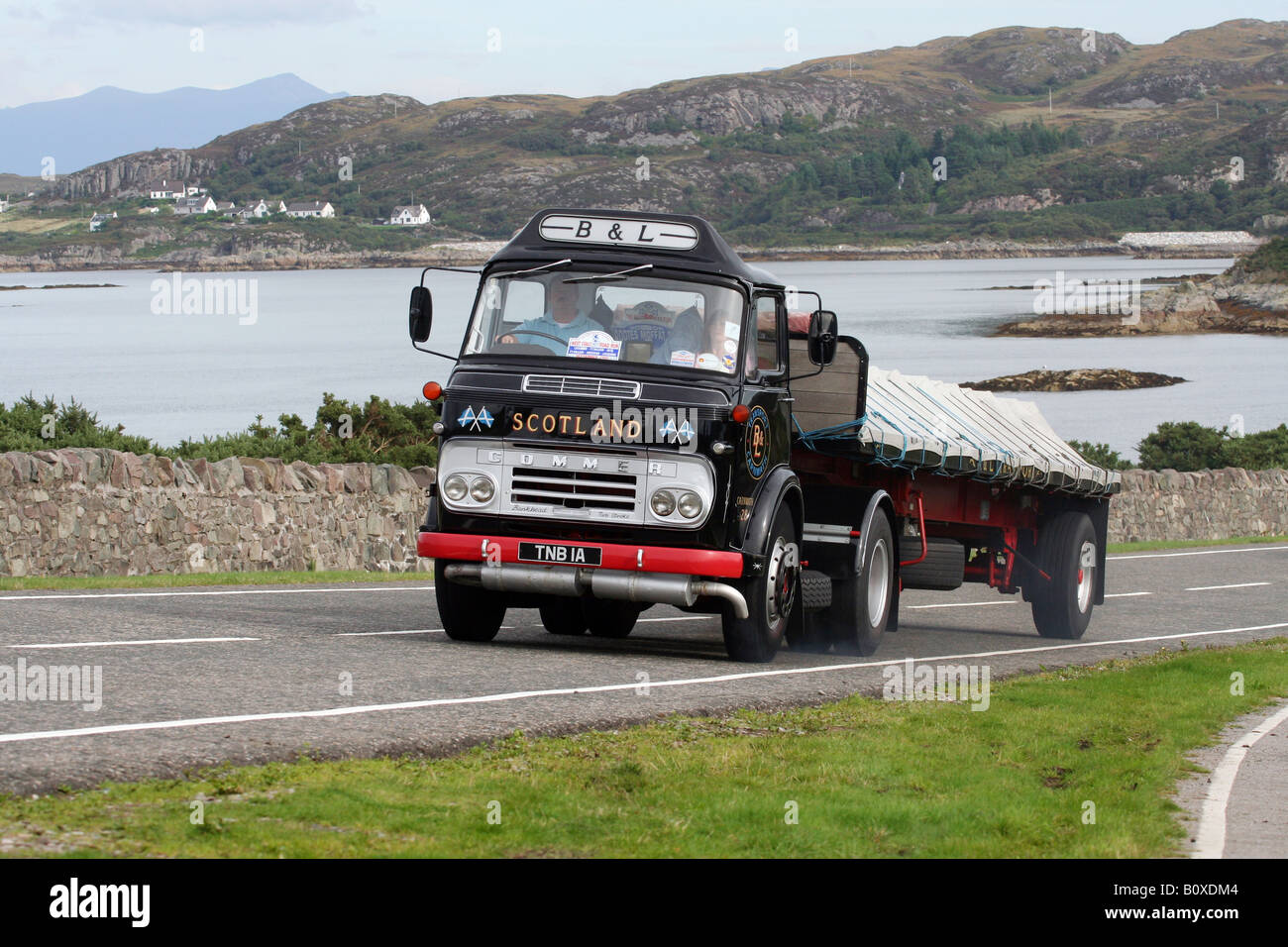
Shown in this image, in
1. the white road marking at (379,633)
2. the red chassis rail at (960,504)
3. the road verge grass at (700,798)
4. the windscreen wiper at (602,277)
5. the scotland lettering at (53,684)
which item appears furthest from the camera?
the red chassis rail at (960,504)

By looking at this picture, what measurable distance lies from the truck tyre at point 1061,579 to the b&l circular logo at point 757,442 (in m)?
6.61

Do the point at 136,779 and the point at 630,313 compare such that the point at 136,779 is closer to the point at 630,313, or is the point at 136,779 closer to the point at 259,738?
the point at 259,738

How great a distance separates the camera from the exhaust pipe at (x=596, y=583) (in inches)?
454

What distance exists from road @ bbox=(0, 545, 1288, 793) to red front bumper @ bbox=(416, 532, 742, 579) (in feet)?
2.68

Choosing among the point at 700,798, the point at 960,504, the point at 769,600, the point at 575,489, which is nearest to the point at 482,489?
the point at 575,489

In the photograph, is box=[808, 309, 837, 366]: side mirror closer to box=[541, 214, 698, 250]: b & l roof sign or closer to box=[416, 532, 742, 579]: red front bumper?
box=[541, 214, 698, 250]: b & l roof sign

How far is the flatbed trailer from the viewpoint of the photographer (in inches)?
455

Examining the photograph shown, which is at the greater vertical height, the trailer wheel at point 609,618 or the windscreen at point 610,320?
the windscreen at point 610,320

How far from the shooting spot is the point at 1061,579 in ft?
58.3

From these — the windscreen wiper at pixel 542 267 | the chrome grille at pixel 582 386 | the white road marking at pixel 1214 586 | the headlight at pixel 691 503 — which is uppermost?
the windscreen wiper at pixel 542 267

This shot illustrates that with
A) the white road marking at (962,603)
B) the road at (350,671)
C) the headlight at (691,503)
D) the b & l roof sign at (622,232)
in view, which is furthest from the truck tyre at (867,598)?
the white road marking at (962,603)

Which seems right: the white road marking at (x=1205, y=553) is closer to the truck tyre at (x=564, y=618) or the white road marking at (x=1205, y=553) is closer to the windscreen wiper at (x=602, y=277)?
the truck tyre at (x=564, y=618)

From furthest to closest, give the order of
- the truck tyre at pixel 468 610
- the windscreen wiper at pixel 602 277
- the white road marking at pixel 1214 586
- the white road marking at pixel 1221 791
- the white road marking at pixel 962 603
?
the white road marking at pixel 1214 586
the white road marking at pixel 962 603
the truck tyre at pixel 468 610
the windscreen wiper at pixel 602 277
the white road marking at pixel 1221 791

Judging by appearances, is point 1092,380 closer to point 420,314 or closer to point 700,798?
point 420,314
